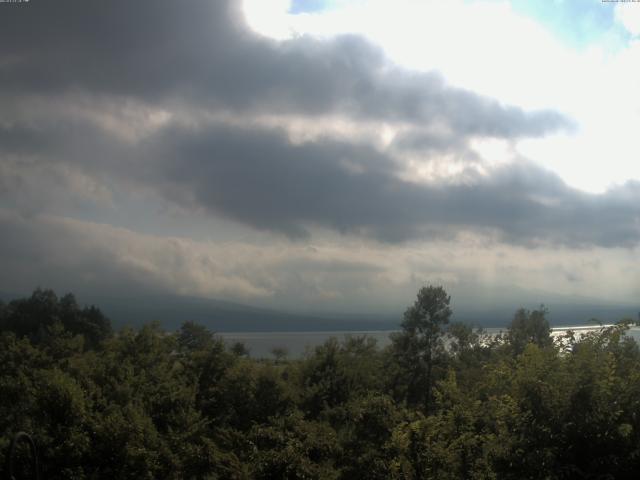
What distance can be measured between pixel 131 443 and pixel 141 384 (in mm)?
6586

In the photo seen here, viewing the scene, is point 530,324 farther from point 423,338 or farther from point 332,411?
point 332,411

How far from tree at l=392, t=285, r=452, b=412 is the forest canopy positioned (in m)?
0.13

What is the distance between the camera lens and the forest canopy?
37.2ft

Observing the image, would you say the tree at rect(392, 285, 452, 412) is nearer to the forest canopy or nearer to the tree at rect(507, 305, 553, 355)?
the forest canopy

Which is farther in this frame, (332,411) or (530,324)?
(530,324)

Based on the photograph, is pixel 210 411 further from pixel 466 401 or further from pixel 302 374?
pixel 466 401

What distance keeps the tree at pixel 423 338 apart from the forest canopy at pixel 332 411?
0.42 ft

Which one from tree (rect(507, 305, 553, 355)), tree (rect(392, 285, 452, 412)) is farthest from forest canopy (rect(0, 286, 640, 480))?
tree (rect(507, 305, 553, 355))

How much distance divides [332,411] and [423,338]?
848 inches

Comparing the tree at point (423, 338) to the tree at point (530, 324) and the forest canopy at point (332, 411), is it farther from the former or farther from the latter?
the tree at point (530, 324)

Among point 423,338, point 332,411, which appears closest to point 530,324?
point 423,338

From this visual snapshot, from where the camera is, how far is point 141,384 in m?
28.0

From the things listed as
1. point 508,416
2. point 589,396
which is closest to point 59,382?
point 508,416

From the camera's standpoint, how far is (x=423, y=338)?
151 ft
